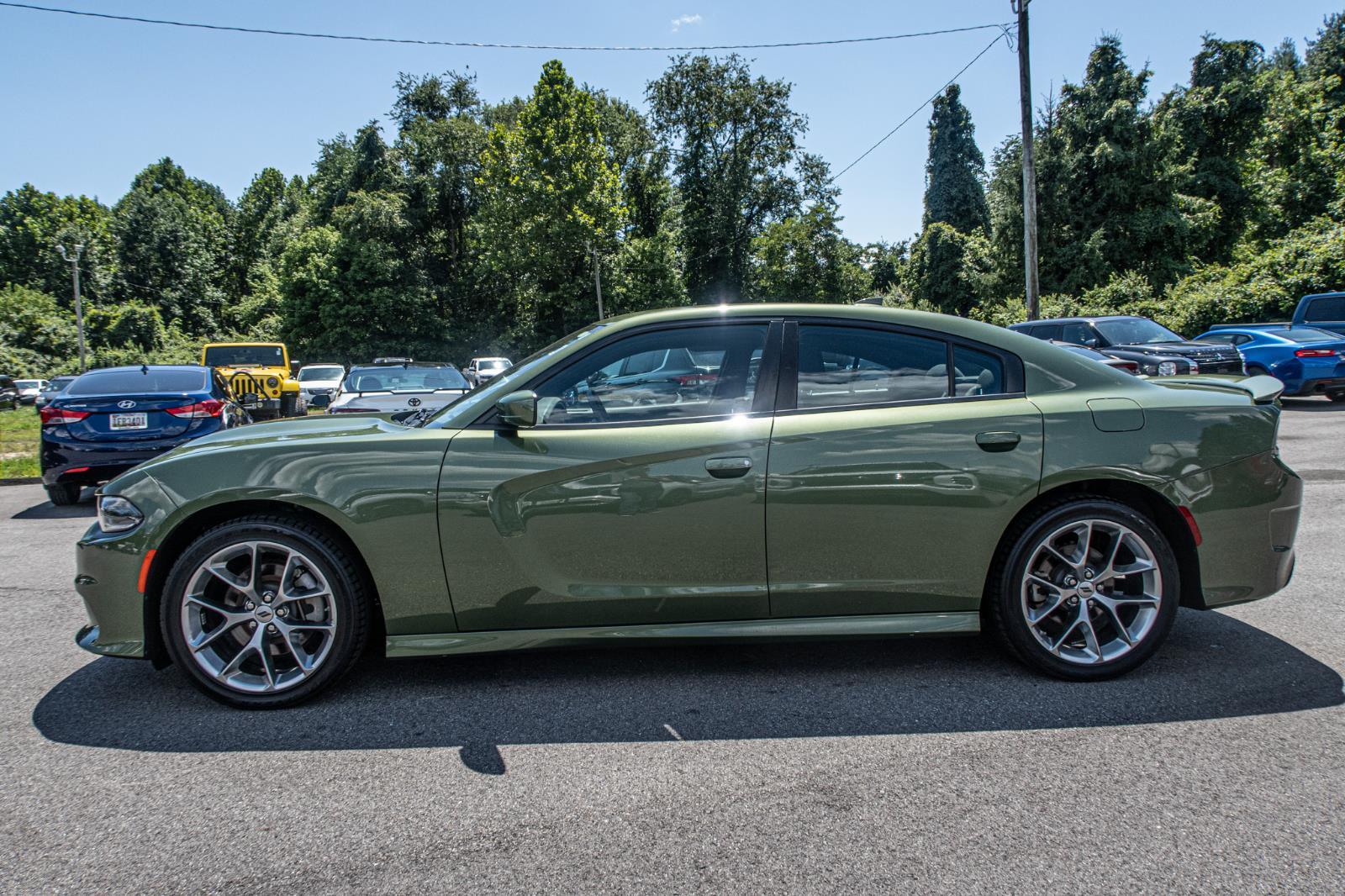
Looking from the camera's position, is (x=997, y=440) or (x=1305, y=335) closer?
(x=997, y=440)

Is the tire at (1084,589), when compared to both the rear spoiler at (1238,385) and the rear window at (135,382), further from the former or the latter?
the rear window at (135,382)

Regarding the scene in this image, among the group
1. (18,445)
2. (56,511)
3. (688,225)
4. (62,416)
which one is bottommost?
(56,511)

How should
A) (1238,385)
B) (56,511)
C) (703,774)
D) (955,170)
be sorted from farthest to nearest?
(955,170) → (56,511) → (1238,385) → (703,774)

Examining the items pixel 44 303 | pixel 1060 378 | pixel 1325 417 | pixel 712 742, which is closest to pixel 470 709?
pixel 712 742

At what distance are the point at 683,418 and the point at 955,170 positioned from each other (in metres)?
58.2

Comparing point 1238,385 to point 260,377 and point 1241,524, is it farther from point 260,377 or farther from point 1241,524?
point 260,377

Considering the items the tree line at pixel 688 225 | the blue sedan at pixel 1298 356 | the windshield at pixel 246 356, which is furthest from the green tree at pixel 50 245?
the blue sedan at pixel 1298 356

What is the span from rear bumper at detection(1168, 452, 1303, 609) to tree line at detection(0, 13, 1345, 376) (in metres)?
24.1

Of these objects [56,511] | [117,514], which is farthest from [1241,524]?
[56,511]

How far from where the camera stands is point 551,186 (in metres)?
40.4

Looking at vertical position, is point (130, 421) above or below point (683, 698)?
above

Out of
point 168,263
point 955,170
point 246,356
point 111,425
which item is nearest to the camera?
point 111,425

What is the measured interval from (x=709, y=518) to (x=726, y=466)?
21cm

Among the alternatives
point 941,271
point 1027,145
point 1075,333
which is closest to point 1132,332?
point 1075,333
